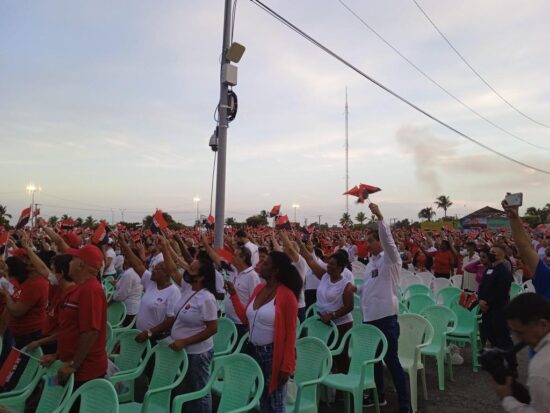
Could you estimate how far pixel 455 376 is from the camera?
5930 mm

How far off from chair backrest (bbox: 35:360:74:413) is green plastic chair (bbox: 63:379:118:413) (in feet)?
0.76

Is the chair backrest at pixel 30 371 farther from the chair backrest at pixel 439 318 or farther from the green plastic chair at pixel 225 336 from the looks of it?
the chair backrest at pixel 439 318

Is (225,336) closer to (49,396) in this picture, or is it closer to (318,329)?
(318,329)

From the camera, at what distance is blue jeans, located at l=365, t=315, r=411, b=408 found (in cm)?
441

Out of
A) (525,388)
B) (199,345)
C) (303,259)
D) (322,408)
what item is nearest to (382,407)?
(322,408)

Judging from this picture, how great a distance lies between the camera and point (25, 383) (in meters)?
3.88

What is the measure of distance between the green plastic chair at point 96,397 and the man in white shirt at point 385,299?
2.86m

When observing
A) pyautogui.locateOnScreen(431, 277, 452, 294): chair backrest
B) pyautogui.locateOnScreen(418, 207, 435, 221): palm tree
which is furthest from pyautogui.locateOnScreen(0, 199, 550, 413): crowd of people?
pyautogui.locateOnScreen(418, 207, 435, 221): palm tree

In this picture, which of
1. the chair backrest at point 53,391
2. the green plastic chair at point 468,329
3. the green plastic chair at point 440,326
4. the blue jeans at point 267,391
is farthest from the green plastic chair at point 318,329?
the chair backrest at point 53,391

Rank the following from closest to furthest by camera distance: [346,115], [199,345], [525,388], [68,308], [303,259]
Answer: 1. [525,388]
2. [68,308]
3. [199,345]
4. [303,259]
5. [346,115]

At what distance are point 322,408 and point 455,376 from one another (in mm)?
2273

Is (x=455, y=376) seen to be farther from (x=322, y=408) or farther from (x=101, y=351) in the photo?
(x=101, y=351)

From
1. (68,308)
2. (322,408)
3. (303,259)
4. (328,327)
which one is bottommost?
(322,408)

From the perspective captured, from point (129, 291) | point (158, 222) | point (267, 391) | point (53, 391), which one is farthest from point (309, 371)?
point (129, 291)
